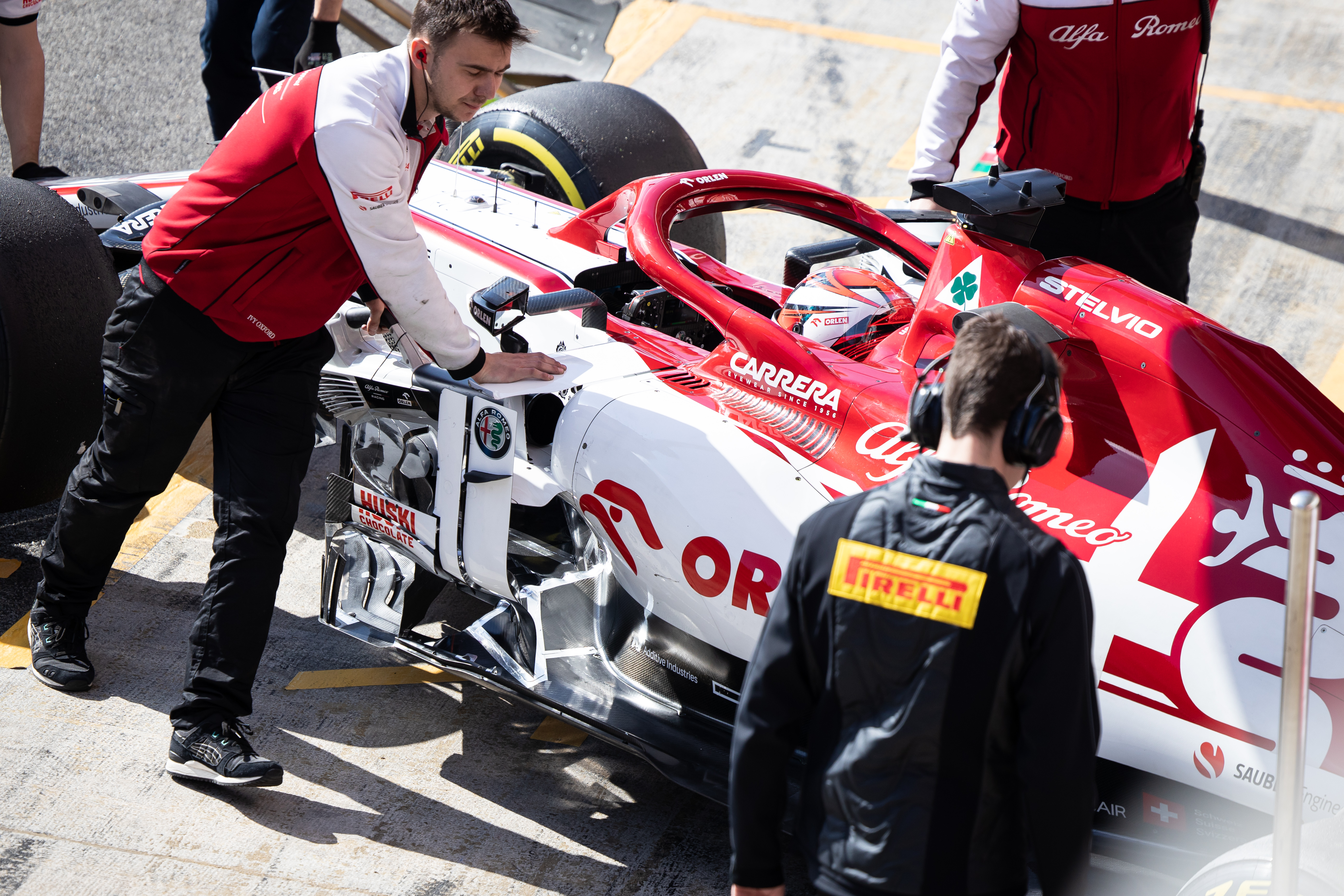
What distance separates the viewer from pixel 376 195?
3.08m

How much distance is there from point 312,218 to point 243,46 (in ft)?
11.8

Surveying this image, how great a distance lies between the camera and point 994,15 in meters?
4.04

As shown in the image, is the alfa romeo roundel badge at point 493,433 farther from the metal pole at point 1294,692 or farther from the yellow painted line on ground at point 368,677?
the metal pole at point 1294,692

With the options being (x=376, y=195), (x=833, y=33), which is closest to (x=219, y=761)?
(x=376, y=195)

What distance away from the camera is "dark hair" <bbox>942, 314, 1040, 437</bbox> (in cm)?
190

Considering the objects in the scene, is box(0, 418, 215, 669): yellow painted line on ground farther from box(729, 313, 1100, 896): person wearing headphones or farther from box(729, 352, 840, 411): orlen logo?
box(729, 313, 1100, 896): person wearing headphones

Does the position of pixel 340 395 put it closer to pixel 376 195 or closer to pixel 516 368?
pixel 516 368

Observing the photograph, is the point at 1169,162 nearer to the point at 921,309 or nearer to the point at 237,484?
the point at 921,309

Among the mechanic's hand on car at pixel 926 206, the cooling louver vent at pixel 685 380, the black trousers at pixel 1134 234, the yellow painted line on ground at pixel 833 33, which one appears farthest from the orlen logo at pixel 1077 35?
the yellow painted line on ground at pixel 833 33

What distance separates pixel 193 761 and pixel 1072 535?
2233 millimetres

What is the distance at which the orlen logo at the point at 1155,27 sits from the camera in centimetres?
400

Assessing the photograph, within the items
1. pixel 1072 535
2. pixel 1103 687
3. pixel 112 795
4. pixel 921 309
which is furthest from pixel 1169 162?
pixel 112 795

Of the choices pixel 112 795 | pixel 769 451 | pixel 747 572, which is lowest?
pixel 112 795

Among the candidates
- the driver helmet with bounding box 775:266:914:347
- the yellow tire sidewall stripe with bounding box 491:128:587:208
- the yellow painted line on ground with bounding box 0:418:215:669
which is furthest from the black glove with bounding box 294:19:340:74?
the driver helmet with bounding box 775:266:914:347
